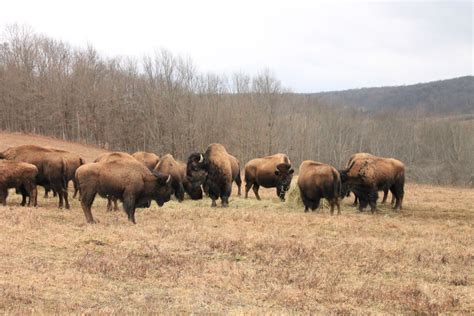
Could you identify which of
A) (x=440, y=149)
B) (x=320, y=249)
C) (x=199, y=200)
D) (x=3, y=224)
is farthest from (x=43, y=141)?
(x=440, y=149)

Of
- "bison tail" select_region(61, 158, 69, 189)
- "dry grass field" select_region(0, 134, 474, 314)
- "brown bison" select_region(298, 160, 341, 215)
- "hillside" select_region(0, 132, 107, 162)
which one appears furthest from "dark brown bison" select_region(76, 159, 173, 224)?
"hillside" select_region(0, 132, 107, 162)

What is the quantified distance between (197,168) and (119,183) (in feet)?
21.1

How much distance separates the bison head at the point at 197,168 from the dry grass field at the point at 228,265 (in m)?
4.78

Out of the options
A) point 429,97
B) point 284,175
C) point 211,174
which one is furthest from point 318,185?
point 429,97

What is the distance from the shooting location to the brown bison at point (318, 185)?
1770cm

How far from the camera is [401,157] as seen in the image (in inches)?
3135

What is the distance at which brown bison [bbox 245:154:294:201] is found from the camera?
2228 centimetres

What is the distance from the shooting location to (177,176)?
19406mm

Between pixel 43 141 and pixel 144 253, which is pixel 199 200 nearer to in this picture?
pixel 144 253

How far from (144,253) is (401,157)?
7590 centimetres

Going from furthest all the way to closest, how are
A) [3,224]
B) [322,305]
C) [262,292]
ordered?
[3,224], [262,292], [322,305]

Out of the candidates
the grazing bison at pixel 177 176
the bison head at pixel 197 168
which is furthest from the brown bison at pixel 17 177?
the bison head at pixel 197 168

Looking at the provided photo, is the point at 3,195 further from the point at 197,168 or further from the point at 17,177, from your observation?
the point at 197,168

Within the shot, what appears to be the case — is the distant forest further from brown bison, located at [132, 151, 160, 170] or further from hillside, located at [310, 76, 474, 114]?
hillside, located at [310, 76, 474, 114]
